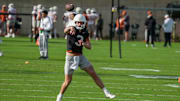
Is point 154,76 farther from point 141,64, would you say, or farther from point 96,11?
point 96,11

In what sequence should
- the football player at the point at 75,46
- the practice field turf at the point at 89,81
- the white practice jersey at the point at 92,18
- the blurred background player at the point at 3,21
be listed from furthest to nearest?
1. the white practice jersey at the point at 92,18
2. the blurred background player at the point at 3,21
3. the practice field turf at the point at 89,81
4. the football player at the point at 75,46

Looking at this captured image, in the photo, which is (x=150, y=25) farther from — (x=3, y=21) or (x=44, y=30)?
(x=44, y=30)

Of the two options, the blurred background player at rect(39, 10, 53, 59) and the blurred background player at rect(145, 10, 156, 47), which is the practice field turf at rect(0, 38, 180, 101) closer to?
the blurred background player at rect(39, 10, 53, 59)

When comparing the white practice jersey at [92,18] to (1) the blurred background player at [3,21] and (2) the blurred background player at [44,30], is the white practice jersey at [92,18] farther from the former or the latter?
(2) the blurred background player at [44,30]

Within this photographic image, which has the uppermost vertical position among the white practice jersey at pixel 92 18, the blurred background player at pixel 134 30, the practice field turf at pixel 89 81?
the white practice jersey at pixel 92 18

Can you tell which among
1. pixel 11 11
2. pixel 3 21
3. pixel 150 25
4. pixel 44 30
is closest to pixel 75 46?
pixel 44 30

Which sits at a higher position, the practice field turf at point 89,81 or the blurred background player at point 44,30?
the blurred background player at point 44,30

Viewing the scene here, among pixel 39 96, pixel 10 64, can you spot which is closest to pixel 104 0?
pixel 10 64

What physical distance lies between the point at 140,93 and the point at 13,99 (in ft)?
9.34

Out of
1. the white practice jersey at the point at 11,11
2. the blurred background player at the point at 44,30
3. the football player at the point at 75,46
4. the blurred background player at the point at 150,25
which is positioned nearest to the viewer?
the football player at the point at 75,46

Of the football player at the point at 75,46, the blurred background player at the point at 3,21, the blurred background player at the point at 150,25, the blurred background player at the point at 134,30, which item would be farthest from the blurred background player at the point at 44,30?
the blurred background player at the point at 134,30

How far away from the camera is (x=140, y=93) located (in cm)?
1174

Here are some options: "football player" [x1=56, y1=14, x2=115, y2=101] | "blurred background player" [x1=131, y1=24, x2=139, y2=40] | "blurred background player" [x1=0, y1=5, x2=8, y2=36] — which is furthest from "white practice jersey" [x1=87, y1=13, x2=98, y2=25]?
"football player" [x1=56, y1=14, x2=115, y2=101]

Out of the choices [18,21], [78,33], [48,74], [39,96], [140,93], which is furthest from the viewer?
[18,21]
